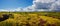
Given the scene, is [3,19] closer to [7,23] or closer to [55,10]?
[7,23]

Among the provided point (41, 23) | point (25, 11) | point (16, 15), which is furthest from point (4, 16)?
point (41, 23)

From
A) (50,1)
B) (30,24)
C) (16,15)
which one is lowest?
(30,24)

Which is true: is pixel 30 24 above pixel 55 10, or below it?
below

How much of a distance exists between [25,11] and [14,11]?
0.92 feet

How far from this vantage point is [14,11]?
12.0 ft

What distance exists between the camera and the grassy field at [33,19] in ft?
11.6

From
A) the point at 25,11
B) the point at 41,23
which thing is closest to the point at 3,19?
the point at 25,11

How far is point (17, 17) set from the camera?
3.62 m

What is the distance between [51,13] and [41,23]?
13.9 inches

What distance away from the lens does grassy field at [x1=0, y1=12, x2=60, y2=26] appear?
3.53 metres

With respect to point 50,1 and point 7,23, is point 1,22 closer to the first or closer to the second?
point 7,23

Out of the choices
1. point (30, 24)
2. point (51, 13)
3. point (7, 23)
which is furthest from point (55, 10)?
point (7, 23)

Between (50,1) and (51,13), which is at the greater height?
(50,1)

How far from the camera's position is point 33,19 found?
11.8ft
